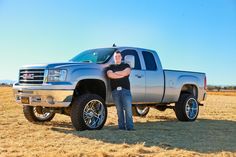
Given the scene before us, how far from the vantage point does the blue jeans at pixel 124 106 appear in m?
9.52

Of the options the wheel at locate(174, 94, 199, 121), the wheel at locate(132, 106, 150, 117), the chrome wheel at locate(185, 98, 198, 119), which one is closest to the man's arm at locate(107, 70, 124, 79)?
the wheel at locate(174, 94, 199, 121)

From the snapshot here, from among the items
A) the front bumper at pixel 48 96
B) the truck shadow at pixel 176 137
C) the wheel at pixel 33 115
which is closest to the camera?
the truck shadow at pixel 176 137

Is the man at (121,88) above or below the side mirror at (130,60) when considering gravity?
below

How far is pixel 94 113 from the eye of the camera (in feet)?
30.6

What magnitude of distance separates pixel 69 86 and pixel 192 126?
379 centimetres

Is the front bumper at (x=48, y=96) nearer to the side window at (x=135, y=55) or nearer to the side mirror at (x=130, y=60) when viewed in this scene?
the side mirror at (x=130, y=60)

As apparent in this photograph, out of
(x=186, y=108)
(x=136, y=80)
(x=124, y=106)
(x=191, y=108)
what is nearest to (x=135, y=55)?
(x=136, y=80)

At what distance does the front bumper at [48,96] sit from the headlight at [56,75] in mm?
208

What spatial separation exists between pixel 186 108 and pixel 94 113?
414 cm

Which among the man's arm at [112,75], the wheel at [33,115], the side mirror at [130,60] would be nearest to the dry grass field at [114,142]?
the wheel at [33,115]

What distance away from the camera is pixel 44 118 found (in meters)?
11.2

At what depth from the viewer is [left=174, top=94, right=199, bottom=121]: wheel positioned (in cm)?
1244

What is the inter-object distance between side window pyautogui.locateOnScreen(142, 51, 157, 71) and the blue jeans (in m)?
1.91

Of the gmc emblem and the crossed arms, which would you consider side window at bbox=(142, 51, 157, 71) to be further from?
the gmc emblem
